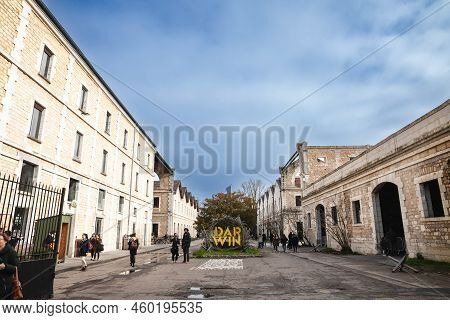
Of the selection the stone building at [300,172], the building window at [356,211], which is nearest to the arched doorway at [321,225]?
the stone building at [300,172]

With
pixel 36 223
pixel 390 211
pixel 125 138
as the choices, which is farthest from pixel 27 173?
pixel 390 211

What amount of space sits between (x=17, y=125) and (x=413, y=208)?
17.9m

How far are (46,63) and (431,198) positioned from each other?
19.6 metres

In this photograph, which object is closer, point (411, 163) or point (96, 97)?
point (411, 163)

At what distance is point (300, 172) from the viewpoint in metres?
35.3

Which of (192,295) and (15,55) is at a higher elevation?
(15,55)

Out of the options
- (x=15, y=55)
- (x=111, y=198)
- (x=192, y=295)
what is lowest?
(x=192, y=295)

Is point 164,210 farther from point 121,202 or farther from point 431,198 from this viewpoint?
point 431,198

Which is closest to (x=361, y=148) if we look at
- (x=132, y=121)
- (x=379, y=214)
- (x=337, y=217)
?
(x=337, y=217)

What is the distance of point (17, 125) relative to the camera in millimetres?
13047

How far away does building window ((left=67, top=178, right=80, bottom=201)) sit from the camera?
59.0 ft

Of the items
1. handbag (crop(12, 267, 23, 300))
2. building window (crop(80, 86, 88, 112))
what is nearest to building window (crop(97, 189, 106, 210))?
building window (crop(80, 86, 88, 112))

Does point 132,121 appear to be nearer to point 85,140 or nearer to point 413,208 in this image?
point 85,140

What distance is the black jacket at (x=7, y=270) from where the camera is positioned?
200 inches
